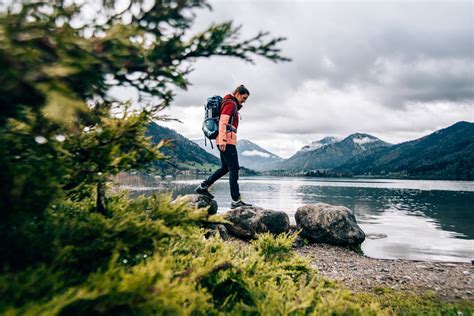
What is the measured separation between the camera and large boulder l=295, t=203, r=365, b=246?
16.1 meters

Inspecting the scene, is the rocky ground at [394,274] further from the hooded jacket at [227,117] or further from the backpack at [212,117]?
the backpack at [212,117]

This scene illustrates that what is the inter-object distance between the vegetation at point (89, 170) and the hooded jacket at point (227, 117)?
605 cm

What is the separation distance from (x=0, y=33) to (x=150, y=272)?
2.02m

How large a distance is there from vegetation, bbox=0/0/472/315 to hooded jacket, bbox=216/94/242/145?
6052mm

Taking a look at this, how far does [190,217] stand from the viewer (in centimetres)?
336

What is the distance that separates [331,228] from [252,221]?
449cm

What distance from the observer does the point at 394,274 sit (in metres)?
11.4

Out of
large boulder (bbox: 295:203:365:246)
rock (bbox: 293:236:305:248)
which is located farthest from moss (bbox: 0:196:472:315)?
large boulder (bbox: 295:203:365:246)

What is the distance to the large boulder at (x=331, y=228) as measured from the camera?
16.1 meters

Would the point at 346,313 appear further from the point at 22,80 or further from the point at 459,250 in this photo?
the point at 459,250

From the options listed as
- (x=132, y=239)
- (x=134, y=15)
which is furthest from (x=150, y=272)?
(x=134, y=15)

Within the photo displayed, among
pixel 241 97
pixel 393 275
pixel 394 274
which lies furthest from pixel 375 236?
pixel 241 97

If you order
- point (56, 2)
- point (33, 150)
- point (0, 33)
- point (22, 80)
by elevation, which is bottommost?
point (33, 150)

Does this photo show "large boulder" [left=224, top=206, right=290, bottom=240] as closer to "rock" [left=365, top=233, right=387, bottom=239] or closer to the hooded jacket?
the hooded jacket
